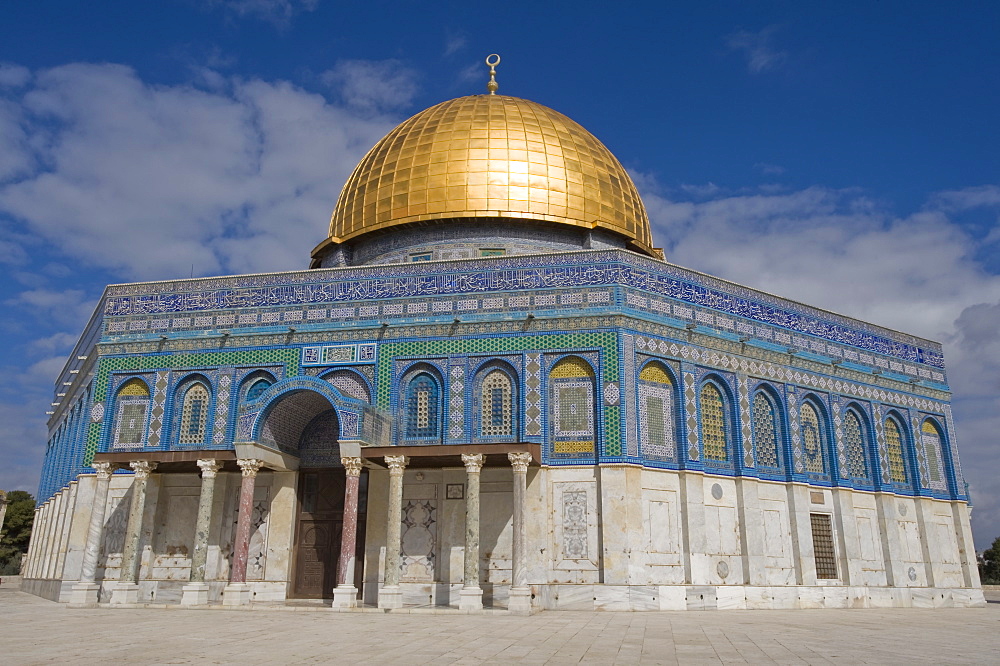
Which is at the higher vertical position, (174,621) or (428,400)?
(428,400)

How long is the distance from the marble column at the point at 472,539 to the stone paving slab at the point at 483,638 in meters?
0.88

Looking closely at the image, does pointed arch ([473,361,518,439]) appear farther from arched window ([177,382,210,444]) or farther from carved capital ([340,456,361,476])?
arched window ([177,382,210,444])

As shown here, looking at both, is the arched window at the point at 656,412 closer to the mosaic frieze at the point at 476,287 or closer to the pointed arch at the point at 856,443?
the mosaic frieze at the point at 476,287

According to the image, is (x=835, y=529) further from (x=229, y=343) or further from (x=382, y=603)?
(x=229, y=343)

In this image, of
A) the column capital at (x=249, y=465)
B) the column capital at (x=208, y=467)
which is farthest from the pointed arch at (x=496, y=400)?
the column capital at (x=208, y=467)

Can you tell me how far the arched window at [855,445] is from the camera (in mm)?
20953

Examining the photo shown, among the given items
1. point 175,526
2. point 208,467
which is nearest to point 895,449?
point 208,467

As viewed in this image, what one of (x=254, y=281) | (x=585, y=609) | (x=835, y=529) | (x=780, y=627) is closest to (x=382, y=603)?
Answer: (x=585, y=609)

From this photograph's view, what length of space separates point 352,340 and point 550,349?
4.45 metres

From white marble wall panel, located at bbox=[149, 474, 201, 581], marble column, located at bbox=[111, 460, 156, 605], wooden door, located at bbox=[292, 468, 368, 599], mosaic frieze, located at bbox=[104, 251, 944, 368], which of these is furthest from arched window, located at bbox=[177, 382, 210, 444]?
wooden door, located at bbox=[292, 468, 368, 599]

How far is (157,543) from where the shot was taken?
61.2 feet

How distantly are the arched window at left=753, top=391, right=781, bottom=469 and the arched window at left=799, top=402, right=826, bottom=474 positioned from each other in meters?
0.80

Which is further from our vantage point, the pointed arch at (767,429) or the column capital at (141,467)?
the pointed arch at (767,429)

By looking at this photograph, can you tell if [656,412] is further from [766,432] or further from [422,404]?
[422,404]
